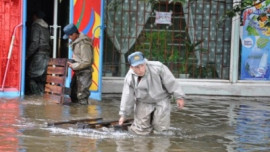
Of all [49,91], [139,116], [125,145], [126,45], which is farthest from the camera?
[126,45]

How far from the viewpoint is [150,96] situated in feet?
25.7

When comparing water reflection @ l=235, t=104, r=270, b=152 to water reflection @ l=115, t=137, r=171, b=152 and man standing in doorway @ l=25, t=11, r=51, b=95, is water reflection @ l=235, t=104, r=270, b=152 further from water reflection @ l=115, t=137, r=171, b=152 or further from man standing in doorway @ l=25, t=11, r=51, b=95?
man standing in doorway @ l=25, t=11, r=51, b=95

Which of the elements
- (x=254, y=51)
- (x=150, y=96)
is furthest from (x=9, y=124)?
(x=254, y=51)

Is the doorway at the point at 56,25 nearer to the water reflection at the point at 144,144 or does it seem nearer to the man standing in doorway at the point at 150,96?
the man standing in doorway at the point at 150,96

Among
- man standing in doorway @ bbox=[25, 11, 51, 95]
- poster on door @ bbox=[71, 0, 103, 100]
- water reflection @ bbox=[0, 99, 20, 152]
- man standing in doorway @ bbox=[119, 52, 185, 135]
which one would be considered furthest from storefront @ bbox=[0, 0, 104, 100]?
man standing in doorway @ bbox=[119, 52, 185, 135]

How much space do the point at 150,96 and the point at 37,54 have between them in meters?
5.90

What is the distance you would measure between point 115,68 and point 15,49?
2726mm

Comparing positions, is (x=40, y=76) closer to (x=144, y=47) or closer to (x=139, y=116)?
(x=144, y=47)

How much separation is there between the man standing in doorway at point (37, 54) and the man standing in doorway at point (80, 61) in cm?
199

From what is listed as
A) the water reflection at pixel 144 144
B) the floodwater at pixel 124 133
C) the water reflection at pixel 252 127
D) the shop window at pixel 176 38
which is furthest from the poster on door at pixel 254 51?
the water reflection at pixel 144 144

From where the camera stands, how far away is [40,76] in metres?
13.1

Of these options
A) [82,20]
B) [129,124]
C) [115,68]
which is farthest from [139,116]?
[115,68]

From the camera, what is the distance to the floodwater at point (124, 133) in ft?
23.3

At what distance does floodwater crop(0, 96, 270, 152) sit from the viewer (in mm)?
7109
